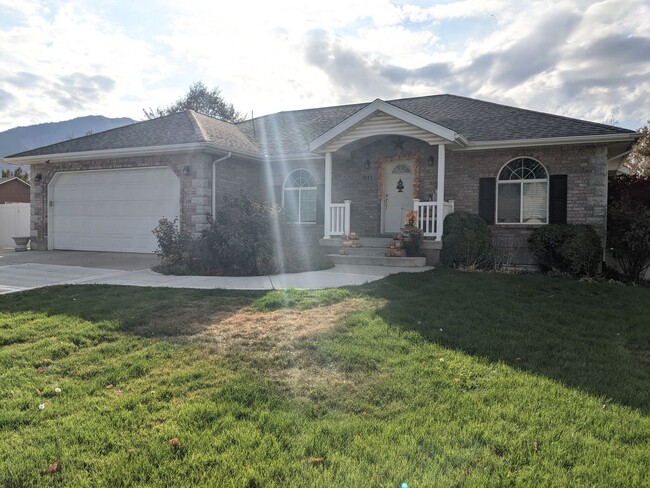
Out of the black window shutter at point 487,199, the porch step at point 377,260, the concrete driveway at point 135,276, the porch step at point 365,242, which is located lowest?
the concrete driveway at point 135,276

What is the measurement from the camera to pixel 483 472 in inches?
102

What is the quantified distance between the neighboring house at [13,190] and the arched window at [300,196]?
18790 millimetres

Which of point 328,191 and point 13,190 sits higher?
point 13,190

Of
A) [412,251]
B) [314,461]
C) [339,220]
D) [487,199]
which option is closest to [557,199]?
[487,199]

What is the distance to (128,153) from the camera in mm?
13188

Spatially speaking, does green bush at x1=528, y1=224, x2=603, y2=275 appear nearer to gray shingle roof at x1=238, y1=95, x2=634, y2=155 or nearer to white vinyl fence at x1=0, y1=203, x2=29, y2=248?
gray shingle roof at x1=238, y1=95, x2=634, y2=155

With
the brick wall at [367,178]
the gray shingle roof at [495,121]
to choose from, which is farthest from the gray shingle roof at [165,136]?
the gray shingle roof at [495,121]

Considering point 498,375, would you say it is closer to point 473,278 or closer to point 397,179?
point 473,278

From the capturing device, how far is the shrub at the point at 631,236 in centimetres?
1005

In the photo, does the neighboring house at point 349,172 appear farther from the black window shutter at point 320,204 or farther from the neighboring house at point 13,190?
the neighboring house at point 13,190

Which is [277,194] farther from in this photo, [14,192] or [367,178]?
[14,192]

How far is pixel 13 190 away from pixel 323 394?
92.8ft

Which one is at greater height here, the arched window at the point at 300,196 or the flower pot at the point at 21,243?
the arched window at the point at 300,196

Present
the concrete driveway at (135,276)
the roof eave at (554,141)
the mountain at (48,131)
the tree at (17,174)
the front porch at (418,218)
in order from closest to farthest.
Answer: the concrete driveway at (135,276) < the roof eave at (554,141) < the front porch at (418,218) < the tree at (17,174) < the mountain at (48,131)
